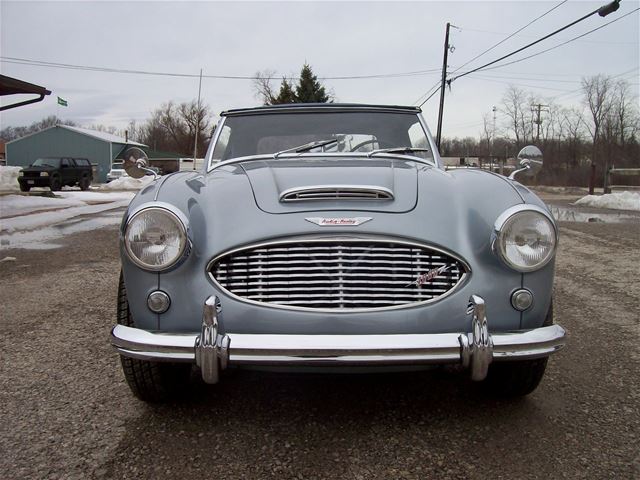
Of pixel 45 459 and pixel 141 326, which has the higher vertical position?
pixel 141 326

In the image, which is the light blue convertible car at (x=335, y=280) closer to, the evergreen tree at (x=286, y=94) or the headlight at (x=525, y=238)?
the headlight at (x=525, y=238)

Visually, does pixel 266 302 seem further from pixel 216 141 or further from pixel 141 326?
pixel 216 141

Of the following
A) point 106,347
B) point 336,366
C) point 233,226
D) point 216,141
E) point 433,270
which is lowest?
point 106,347

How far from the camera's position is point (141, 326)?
6.84 feet

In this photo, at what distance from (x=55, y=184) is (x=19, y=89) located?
1040 cm

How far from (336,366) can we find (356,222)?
557mm

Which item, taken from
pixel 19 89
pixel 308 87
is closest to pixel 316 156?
pixel 19 89

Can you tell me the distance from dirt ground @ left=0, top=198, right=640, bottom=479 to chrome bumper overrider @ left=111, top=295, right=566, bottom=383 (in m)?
0.38

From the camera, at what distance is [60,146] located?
152 ft

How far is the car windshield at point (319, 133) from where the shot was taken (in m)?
3.35

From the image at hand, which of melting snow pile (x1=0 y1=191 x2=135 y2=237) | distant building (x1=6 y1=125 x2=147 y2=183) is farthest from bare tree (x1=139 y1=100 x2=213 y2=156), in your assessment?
melting snow pile (x1=0 y1=191 x2=135 y2=237)

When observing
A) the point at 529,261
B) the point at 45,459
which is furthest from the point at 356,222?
the point at 45,459

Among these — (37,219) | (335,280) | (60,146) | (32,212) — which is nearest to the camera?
(335,280)

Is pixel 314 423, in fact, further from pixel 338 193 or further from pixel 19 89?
pixel 19 89
